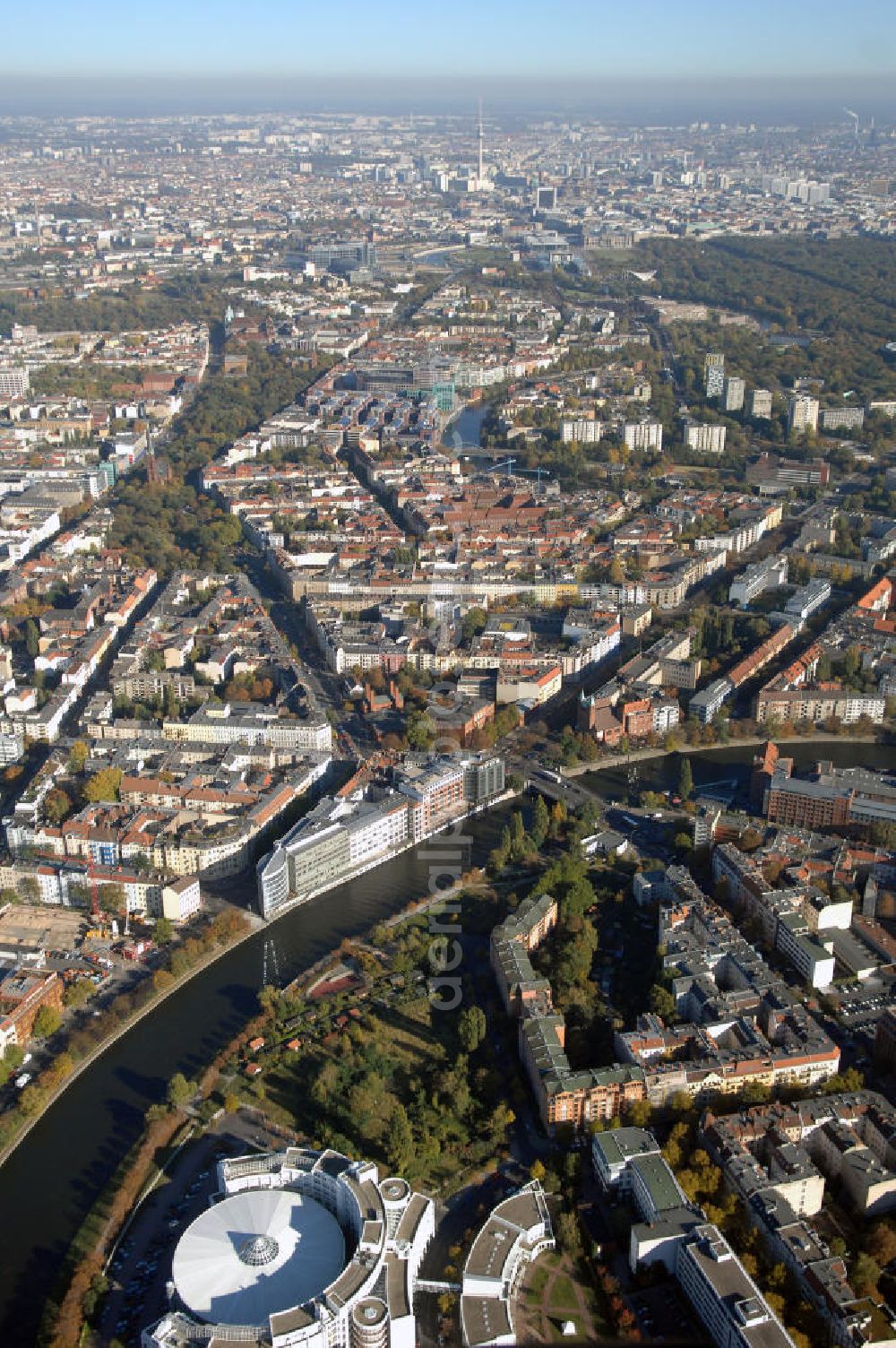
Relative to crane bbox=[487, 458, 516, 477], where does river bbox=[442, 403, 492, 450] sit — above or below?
below

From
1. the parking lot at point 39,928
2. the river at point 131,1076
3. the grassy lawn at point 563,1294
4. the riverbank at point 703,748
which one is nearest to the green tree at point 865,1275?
the grassy lawn at point 563,1294

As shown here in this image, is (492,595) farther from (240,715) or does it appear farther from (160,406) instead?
(160,406)

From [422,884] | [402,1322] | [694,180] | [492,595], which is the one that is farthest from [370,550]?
[694,180]

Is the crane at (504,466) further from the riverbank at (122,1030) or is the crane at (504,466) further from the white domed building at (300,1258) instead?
the white domed building at (300,1258)

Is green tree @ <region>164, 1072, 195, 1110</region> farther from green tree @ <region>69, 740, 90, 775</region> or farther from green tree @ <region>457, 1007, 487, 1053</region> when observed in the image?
green tree @ <region>69, 740, 90, 775</region>

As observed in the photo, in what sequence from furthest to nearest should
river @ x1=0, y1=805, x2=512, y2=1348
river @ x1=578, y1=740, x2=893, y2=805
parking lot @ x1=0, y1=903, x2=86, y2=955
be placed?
1. river @ x1=578, y1=740, x2=893, y2=805
2. parking lot @ x1=0, y1=903, x2=86, y2=955
3. river @ x1=0, y1=805, x2=512, y2=1348

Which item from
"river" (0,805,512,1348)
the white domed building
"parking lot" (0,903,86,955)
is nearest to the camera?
the white domed building

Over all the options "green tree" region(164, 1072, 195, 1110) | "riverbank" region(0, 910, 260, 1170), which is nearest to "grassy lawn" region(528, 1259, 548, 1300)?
"green tree" region(164, 1072, 195, 1110)
